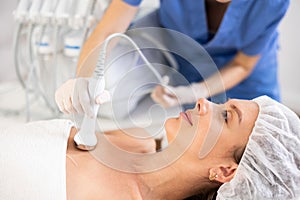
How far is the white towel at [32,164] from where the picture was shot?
98 cm

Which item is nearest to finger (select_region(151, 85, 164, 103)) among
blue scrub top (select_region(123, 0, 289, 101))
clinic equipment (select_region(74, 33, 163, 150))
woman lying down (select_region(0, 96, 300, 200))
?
blue scrub top (select_region(123, 0, 289, 101))

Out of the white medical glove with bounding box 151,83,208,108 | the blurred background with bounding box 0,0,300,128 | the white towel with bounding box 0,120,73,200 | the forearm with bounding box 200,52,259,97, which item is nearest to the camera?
the white towel with bounding box 0,120,73,200

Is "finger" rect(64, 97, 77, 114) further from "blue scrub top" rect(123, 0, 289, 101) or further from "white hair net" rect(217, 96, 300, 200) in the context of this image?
"blue scrub top" rect(123, 0, 289, 101)

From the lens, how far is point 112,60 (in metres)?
1.37

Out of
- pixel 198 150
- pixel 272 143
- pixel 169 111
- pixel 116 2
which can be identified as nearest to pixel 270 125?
pixel 272 143

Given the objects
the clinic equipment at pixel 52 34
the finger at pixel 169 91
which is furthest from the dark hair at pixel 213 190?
the clinic equipment at pixel 52 34

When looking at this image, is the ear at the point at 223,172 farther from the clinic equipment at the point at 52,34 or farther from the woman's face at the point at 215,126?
the clinic equipment at the point at 52,34

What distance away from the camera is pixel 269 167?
3.26 feet

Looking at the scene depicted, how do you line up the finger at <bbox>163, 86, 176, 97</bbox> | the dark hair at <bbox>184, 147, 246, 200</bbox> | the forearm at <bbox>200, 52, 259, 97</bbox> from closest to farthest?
the dark hair at <bbox>184, 147, 246, 200</bbox> < the finger at <bbox>163, 86, 176, 97</bbox> < the forearm at <bbox>200, 52, 259, 97</bbox>

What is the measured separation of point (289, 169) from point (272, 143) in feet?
0.23

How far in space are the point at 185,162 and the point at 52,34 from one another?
0.98 metres

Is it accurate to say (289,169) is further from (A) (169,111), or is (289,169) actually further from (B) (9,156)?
(B) (9,156)

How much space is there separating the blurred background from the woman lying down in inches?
29.0

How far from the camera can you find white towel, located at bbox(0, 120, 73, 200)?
38.5 inches
